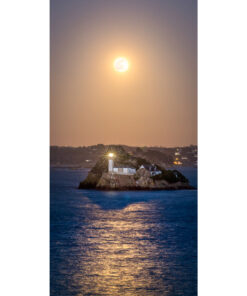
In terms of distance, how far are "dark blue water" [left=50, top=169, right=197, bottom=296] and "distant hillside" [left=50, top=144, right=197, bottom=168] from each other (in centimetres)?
10

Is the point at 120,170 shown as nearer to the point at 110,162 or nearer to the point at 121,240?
the point at 110,162

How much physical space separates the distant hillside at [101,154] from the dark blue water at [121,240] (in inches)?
3.8

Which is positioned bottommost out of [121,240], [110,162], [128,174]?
[121,240]

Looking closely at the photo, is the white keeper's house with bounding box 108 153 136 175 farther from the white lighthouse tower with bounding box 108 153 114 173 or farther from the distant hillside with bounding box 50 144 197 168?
the distant hillside with bounding box 50 144 197 168

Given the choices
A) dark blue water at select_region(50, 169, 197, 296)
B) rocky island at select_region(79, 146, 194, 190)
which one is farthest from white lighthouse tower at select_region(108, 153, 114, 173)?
dark blue water at select_region(50, 169, 197, 296)

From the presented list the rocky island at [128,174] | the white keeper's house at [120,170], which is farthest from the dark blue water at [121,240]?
the white keeper's house at [120,170]

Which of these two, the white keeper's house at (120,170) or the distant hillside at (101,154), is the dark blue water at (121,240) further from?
the white keeper's house at (120,170)

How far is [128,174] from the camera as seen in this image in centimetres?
430

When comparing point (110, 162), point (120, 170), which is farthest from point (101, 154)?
point (120, 170)

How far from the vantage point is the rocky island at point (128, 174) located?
4.26 meters

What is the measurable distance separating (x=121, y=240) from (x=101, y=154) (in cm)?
85
